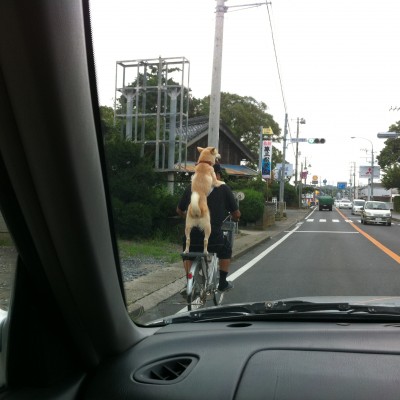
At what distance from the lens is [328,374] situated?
6.40 ft

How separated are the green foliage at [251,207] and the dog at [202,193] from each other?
17850 mm

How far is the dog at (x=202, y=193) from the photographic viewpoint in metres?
5.56

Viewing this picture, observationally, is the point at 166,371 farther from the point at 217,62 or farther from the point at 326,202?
the point at 326,202

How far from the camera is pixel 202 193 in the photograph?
18.3 feet

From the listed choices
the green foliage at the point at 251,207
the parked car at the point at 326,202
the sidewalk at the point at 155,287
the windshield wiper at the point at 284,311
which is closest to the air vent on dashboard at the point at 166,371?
the windshield wiper at the point at 284,311

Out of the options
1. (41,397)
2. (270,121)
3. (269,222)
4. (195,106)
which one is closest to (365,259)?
(41,397)

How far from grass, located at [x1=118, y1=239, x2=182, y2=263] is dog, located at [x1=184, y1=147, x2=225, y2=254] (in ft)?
7.08

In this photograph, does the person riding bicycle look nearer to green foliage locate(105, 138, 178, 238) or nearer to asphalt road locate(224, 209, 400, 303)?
green foliage locate(105, 138, 178, 238)

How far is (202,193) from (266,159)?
26.9 metres

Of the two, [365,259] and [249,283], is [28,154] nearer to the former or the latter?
[249,283]

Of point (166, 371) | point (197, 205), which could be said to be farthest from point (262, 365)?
point (197, 205)

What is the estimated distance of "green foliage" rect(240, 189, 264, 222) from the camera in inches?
926

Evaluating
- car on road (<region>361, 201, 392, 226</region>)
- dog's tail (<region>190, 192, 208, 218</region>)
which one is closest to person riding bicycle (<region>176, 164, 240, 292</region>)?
dog's tail (<region>190, 192, 208, 218</region>)

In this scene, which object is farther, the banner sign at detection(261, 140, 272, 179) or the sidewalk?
the banner sign at detection(261, 140, 272, 179)
